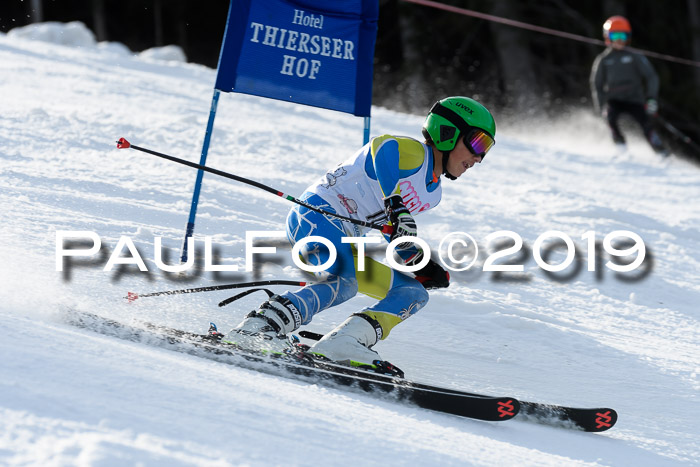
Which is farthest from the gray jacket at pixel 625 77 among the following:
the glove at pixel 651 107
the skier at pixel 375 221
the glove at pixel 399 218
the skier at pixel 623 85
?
the glove at pixel 399 218

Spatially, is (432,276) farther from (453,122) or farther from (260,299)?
(260,299)

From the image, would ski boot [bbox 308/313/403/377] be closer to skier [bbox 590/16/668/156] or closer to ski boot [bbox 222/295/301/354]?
ski boot [bbox 222/295/301/354]

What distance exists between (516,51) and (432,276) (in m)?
17.8

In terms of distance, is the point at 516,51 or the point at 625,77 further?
the point at 516,51

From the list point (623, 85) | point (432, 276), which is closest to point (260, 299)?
point (432, 276)

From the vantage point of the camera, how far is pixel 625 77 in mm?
11312

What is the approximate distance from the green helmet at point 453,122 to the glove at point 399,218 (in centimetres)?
34

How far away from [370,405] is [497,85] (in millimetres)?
20453

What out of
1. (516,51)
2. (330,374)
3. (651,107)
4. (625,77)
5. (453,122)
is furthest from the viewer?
(516,51)

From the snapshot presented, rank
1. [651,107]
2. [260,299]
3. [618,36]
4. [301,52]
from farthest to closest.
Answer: [618,36]
[651,107]
[301,52]
[260,299]

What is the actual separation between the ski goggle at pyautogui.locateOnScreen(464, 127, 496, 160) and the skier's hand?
0.49 metres

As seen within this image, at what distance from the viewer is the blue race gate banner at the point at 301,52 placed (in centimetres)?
455

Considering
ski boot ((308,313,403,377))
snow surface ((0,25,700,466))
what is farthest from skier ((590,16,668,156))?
ski boot ((308,313,403,377))

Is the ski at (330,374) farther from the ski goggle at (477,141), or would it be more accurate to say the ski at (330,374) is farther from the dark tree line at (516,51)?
the dark tree line at (516,51)
